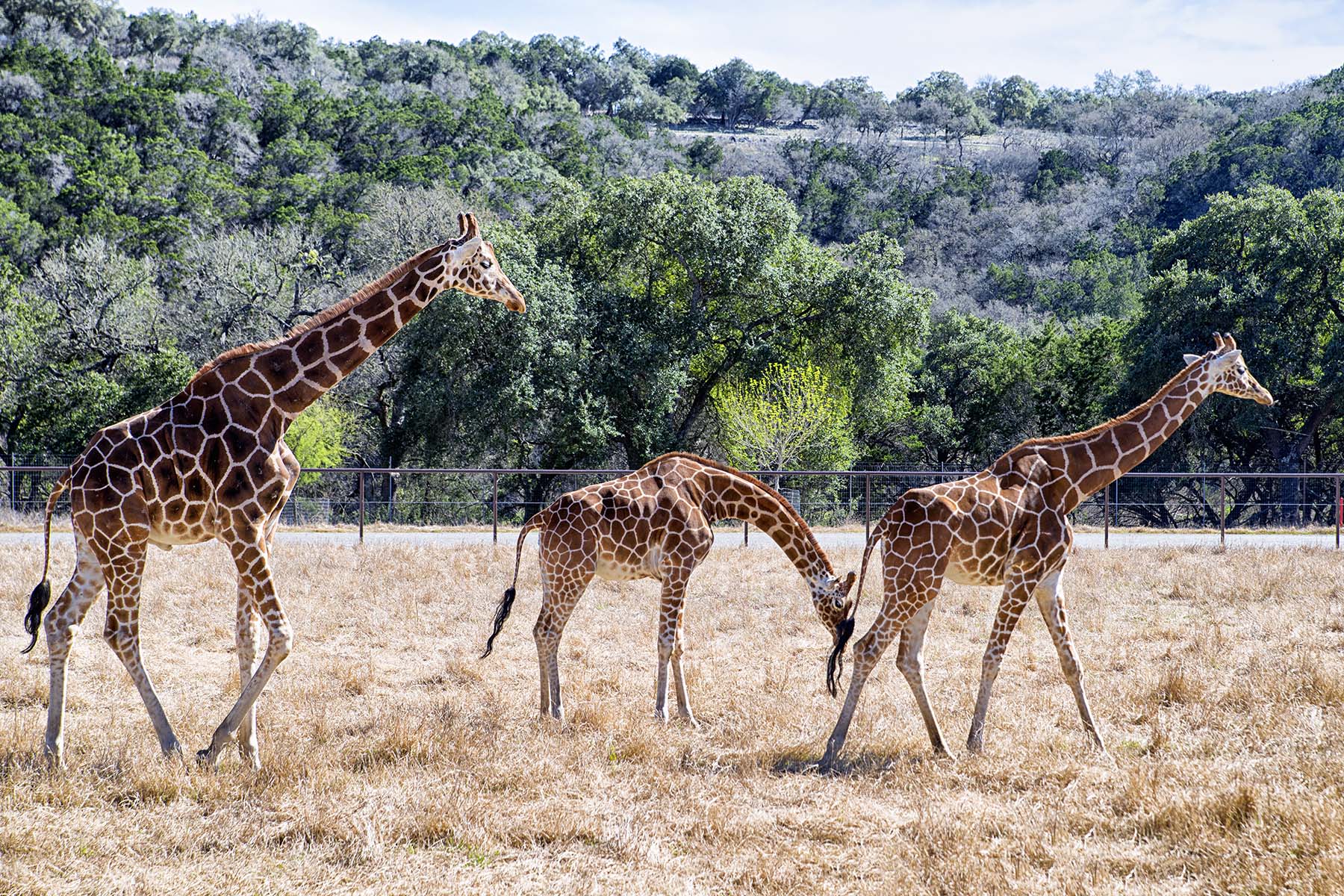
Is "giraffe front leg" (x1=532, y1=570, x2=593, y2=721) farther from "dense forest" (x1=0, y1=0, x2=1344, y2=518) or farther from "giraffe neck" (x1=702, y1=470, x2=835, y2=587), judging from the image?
"dense forest" (x1=0, y1=0, x2=1344, y2=518)

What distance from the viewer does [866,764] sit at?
24.0 feet

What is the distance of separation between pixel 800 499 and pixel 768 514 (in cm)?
1958

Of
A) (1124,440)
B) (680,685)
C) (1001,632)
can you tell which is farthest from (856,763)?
(1124,440)

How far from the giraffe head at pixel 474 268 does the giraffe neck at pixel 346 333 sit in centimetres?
6

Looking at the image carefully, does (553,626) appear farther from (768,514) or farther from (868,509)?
(868,509)

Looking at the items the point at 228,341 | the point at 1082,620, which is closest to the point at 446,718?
the point at 1082,620

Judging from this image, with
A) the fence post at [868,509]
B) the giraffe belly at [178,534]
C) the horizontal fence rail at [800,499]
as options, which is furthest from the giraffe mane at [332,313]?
the horizontal fence rail at [800,499]

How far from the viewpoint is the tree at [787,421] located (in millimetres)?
32906

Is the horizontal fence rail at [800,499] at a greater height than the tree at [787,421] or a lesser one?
lesser

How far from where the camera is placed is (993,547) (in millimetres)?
7789

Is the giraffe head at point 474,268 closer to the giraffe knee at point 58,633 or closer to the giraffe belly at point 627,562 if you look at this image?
the giraffe belly at point 627,562

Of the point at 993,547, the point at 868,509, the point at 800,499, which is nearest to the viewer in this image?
the point at 993,547

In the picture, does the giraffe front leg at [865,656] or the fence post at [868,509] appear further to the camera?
the fence post at [868,509]

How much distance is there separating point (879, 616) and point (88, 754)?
5.54 meters
